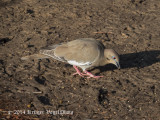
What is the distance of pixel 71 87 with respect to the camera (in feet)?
19.9

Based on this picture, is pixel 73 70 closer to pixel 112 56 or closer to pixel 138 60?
pixel 112 56

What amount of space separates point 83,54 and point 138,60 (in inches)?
64.9

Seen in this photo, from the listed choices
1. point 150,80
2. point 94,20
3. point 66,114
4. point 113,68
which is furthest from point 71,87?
point 94,20

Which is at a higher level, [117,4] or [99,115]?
[117,4]

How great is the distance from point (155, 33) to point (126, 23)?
97 cm

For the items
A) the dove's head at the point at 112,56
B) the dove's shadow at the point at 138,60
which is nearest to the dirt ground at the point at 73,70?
the dove's shadow at the point at 138,60

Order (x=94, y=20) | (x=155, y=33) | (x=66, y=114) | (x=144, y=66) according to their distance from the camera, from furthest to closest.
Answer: (x=94, y=20) < (x=155, y=33) < (x=144, y=66) < (x=66, y=114)

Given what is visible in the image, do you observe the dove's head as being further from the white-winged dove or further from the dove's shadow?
the dove's shadow

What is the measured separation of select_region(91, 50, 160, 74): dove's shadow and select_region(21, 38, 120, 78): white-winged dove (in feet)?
1.60

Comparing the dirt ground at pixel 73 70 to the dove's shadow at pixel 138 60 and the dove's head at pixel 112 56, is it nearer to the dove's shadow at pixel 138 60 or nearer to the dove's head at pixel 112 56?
the dove's shadow at pixel 138 60

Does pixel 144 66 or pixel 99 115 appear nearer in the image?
pixel 99 115

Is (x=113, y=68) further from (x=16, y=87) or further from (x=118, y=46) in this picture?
(x=16, y=87)

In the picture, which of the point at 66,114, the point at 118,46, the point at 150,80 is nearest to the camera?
the point at 66,114

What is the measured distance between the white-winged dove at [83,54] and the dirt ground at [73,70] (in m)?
0.37
